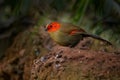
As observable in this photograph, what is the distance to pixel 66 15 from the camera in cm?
1245

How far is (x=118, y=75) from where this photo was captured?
6680 mm

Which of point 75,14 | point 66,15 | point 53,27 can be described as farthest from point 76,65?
point 66,15

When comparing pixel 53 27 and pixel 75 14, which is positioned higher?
pixel 53 27

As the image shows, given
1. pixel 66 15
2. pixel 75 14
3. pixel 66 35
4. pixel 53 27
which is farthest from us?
pixel 66 15

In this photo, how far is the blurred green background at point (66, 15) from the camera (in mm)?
9352

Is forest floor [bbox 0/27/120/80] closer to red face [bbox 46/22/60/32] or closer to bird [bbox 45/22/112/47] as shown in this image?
bird [bbox 45/22/112/47]

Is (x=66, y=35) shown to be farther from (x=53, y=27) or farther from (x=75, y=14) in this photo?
(x=75, y=14)

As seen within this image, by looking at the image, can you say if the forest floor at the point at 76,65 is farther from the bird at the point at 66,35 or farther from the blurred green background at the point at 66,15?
the blurred green background at the point at 66,15

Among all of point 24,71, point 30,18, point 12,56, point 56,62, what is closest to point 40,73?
point 56,62

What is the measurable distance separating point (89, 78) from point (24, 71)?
4355 mm

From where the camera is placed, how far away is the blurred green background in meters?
9.35

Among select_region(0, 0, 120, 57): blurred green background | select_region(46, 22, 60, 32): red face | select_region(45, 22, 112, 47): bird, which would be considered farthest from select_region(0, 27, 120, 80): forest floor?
select_region(0, 0, 120, 57): blurred green background

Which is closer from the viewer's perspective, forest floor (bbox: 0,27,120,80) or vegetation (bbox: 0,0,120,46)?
forest floor (bbox: 0,27,120,80)

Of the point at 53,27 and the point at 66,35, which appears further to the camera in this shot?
the point at 53,27
